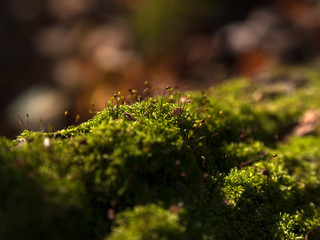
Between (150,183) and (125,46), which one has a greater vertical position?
(125,46)

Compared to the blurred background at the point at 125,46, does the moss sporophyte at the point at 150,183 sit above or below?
below

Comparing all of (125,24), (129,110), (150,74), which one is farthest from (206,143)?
(125,24)

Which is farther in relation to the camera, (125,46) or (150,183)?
(125,46)

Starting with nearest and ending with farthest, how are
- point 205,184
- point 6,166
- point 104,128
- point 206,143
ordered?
point 6,166
point 104,128
point 205,184
point 206,143

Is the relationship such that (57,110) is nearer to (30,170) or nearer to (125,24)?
(125,24)

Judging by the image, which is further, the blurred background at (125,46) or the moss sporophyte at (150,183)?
the blurred background at (125,46)
